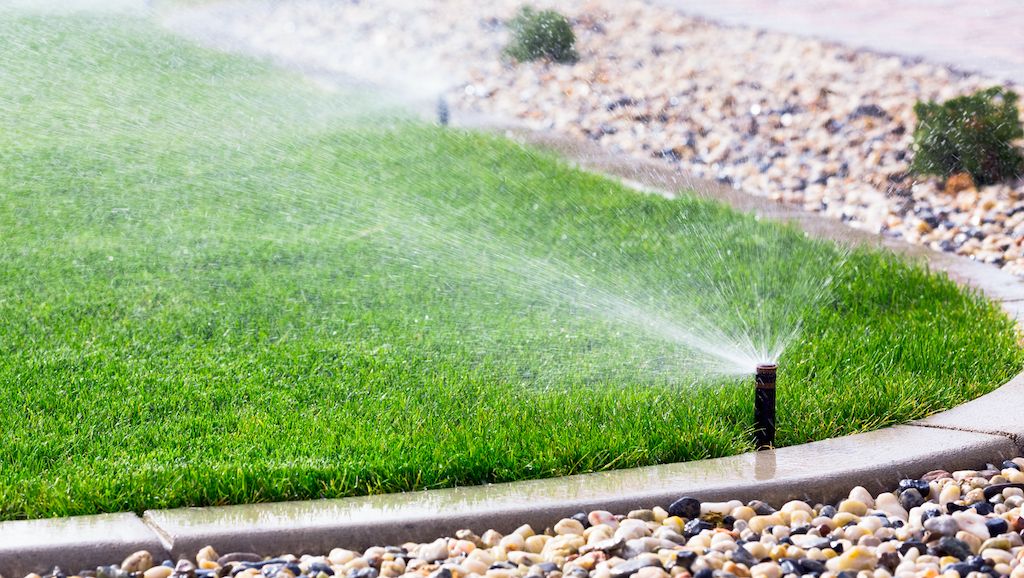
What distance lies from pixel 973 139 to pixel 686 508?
4.72 m

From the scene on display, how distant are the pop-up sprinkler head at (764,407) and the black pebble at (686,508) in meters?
0.45

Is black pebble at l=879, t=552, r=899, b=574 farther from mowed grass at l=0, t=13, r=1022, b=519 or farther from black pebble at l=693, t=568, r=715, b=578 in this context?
mowed grass at l=0, t=13, r=1022, b=519

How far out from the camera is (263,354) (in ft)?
13.6

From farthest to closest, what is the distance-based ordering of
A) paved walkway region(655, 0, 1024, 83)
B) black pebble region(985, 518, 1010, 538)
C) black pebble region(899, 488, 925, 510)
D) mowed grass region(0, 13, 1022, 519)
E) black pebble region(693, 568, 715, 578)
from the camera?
paved walkway region(655, 0, 1024, 83), mowed grass region(0, 13, 1022, 519), black pebble region(899, 488, 925, 510), black pebble region(985, 518, 1010, 538), black pebble region(693, 568, 715, 578)

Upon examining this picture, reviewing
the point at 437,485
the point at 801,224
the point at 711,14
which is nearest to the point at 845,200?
the point at 801,224

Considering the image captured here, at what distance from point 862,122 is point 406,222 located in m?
3.67

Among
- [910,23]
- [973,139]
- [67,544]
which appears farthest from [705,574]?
[910,23]

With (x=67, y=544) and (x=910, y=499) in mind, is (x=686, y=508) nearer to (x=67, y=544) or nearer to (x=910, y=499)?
(x=910, y=499)

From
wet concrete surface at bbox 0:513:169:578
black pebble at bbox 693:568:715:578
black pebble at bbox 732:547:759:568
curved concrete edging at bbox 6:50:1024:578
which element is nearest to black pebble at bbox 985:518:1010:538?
curved concrete edging at bbox 6:50:1024:578

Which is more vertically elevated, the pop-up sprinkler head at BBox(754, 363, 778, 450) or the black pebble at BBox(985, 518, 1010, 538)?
the pop-up sprinkler head at BBox(754, 363, 778, 450)

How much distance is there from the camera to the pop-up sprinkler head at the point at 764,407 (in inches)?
128

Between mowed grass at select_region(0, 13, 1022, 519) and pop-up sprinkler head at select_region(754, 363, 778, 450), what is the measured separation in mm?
56

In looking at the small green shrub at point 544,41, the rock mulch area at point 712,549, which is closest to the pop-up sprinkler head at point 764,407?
the rock mulch area at point 712,549

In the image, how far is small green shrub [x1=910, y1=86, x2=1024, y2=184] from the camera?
688 centimetres
